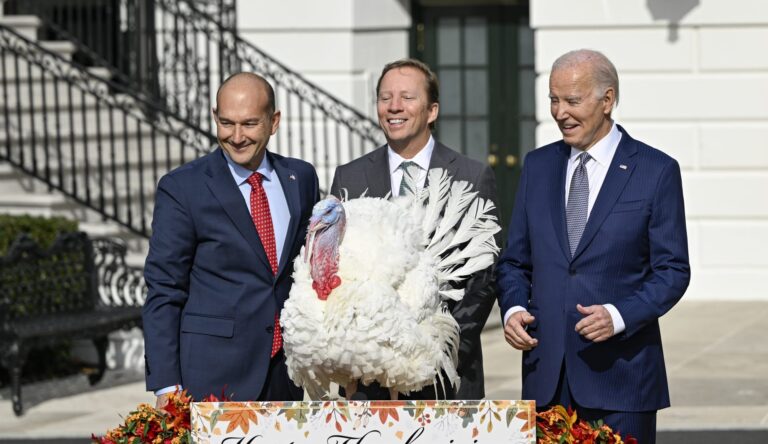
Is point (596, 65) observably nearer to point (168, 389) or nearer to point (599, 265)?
point (599, 265)

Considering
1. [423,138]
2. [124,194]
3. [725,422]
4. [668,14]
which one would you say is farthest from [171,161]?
[423,138]

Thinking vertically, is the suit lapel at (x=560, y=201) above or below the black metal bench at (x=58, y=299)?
above

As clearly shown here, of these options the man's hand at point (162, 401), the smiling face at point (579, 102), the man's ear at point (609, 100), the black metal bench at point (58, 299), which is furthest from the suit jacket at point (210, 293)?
the black metal bench at point (58, 299)

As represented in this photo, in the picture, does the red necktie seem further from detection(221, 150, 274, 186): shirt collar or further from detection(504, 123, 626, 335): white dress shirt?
detection(504, 123, 626, 335): white dress shirt

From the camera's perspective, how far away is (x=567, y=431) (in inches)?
161

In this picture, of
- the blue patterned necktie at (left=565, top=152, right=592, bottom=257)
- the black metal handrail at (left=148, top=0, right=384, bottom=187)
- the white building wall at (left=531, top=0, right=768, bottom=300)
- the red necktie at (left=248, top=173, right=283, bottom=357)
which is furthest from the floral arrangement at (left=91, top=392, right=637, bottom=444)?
the white building wall at (left=531, top=0, right=768, bottom=300)

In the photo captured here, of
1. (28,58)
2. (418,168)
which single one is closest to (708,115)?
(28,58)

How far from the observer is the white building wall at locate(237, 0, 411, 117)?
14023 mm

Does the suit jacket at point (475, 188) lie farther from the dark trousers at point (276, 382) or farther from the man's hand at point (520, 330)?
the dark trousers at point (276, 382)

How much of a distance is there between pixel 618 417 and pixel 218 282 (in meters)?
1.39

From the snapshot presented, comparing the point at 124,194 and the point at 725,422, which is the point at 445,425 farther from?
the point at 124,194

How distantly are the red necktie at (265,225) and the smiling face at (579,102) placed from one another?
1.02 m

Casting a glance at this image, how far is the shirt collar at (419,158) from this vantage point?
5.12 m

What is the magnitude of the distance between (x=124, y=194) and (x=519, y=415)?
857 cm
